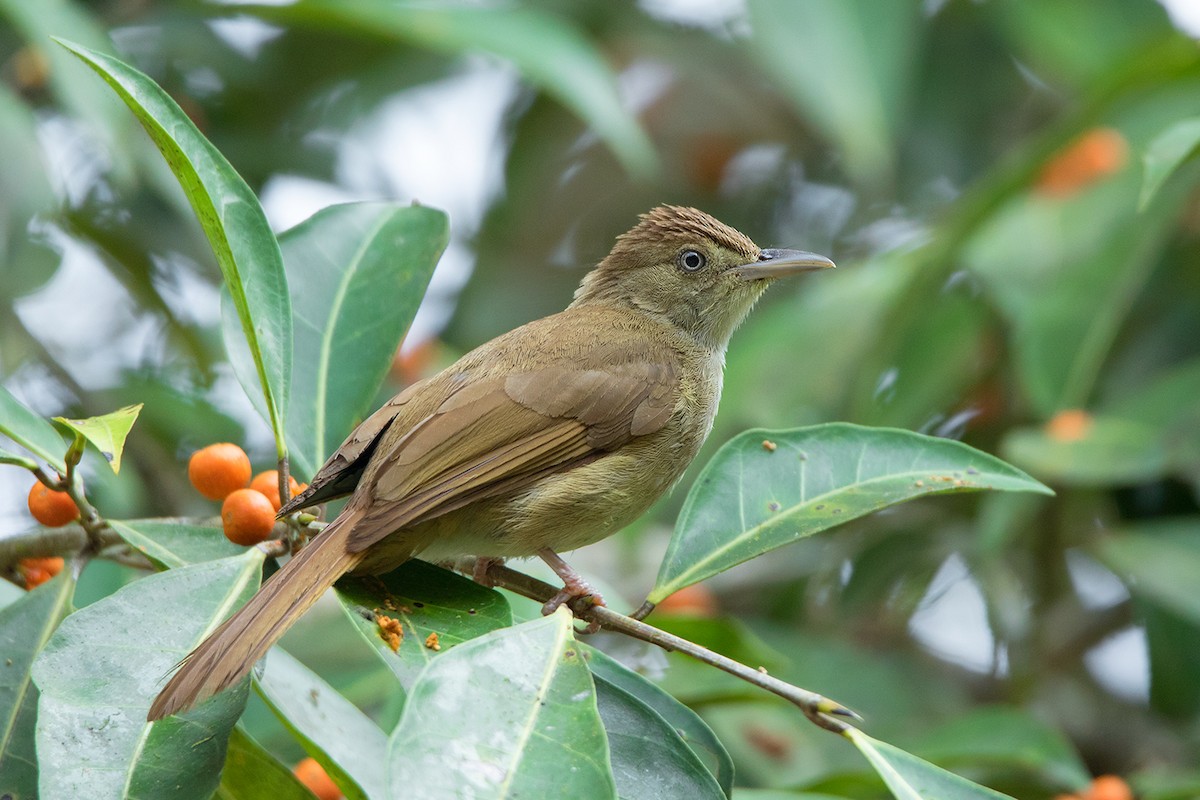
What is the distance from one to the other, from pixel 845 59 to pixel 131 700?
3707mm

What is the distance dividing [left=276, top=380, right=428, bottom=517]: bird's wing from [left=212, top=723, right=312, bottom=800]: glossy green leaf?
1.53 feet

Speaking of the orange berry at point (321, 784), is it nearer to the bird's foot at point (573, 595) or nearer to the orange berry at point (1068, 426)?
the bird's foot at point (573, 595)

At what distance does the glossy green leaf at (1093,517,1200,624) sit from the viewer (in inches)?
170

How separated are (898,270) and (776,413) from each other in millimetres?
880

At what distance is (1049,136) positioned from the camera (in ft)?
15.2

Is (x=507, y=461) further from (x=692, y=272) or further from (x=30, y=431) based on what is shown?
(x=692, y=272)

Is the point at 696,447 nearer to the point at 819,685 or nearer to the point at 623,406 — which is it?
the point at 623,406

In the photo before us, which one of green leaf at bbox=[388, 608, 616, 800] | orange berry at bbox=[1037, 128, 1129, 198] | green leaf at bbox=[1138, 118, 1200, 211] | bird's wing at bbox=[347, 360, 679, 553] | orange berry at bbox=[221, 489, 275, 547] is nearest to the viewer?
green leaf at bbox=[388, 608, 616, 800]

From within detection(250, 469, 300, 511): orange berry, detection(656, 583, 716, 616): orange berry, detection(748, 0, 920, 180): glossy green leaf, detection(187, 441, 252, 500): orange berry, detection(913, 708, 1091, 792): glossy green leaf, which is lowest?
detection(656, 583, 716, 616): orange berry

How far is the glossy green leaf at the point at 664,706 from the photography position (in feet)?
7.76

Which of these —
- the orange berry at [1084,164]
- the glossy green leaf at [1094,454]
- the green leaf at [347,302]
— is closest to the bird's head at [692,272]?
the glossy green leaf at [1094,454]

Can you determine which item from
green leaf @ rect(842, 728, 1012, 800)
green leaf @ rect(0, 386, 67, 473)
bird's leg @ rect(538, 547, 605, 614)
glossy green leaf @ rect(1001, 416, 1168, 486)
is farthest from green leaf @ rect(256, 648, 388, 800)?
glossy green leaf @ rect(1001, 416, 1168, 486)

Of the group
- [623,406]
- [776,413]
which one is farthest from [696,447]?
[776,413]

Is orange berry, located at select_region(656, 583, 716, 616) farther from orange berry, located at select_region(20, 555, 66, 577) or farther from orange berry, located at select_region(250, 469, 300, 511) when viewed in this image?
orange berry, located at select_region(20, 555, 66, 577)
